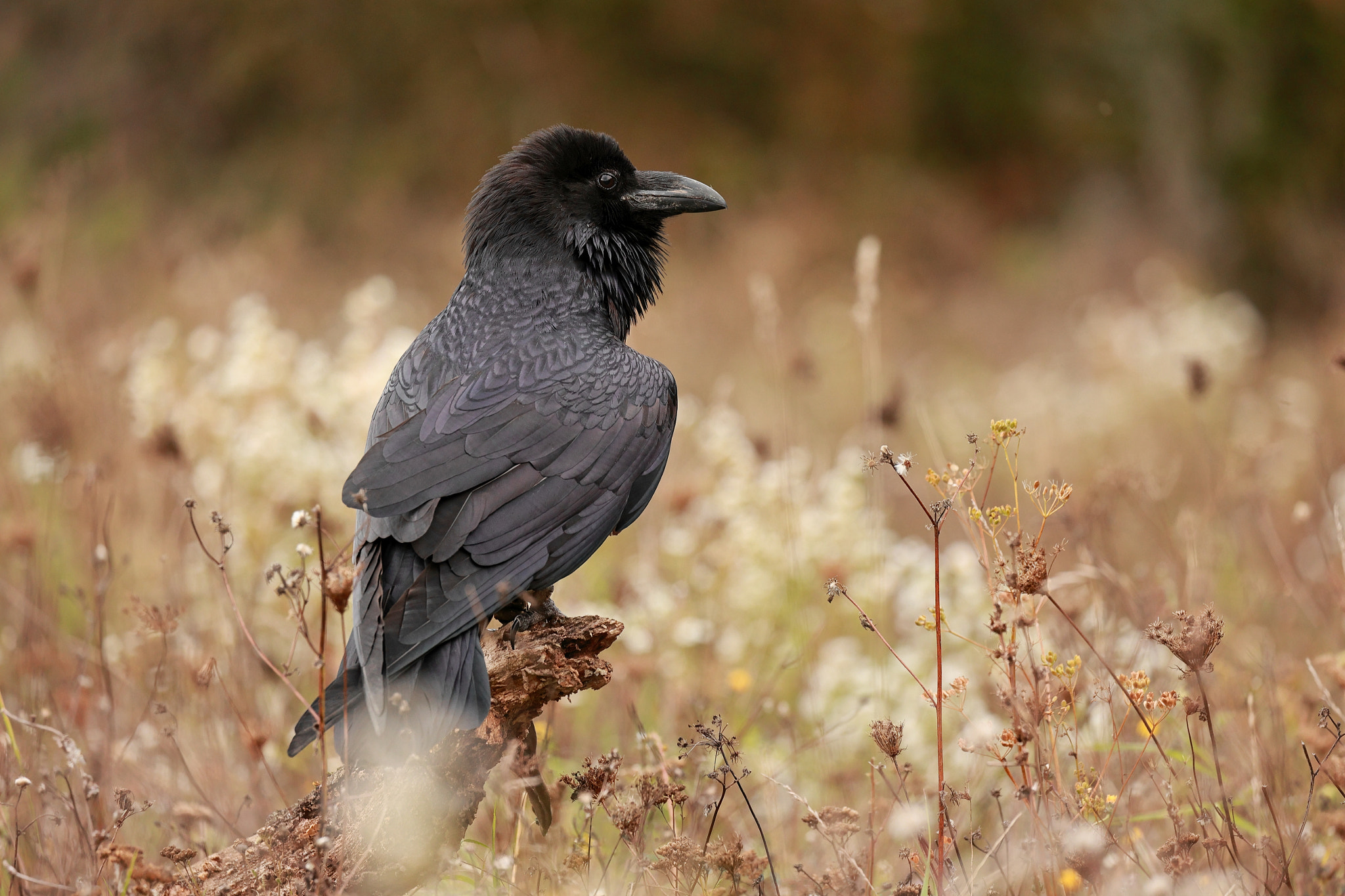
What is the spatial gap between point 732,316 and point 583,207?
21.6ft

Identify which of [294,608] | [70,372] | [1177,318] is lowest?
[294,608]

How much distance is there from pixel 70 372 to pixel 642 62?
33.5ft

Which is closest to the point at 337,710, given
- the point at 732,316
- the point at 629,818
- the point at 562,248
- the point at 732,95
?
the point at 629,818

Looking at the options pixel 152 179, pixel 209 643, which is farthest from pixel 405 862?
pixel 152 179

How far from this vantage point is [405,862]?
216 centimetres

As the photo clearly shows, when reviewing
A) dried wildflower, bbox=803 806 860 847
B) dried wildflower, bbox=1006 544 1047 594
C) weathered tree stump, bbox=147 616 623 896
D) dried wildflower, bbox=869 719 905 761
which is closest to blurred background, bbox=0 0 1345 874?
weathered tree stump, bbox=147 616 623 896

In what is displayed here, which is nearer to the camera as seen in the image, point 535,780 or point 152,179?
point 535,780

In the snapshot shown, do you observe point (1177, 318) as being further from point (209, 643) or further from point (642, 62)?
point (642, 62)

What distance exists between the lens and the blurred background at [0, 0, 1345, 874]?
3.61 m

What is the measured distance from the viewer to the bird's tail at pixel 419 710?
214cm

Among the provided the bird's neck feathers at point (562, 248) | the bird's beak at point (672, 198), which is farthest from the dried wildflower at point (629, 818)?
the bird's beak at point (672, 198)

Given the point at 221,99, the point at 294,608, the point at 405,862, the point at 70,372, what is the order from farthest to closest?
1. the point at 221,99
2. the point at 70,372
3. the point at 405,862
4. the point at 294,608

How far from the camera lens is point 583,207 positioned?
3395 millimetres

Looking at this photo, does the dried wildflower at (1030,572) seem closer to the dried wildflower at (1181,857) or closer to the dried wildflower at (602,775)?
the dried wildflower at (1181,857)
